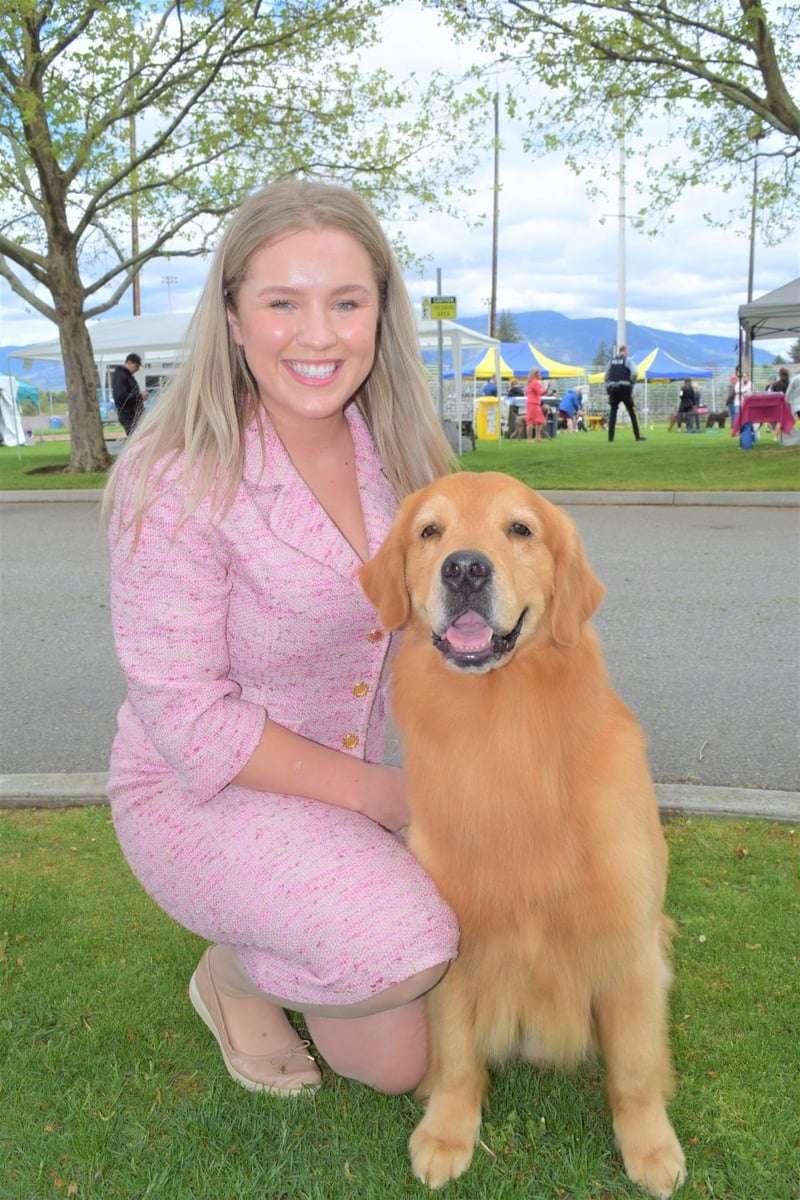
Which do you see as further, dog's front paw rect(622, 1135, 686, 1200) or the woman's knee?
the woman's knee

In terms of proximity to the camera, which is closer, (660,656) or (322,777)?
(322,777)

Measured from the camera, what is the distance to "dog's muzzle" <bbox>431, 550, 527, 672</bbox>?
2246 millimetres

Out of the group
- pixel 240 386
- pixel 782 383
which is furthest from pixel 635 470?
pixel 782 383

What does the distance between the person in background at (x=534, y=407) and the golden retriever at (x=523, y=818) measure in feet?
82.5

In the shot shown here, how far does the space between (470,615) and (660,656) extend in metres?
3.80

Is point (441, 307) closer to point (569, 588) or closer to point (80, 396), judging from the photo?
point (80, 396)

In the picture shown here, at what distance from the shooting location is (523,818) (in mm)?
2285

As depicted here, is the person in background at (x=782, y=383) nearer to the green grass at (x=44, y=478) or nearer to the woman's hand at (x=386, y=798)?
the green grass at (x=44, y=478)

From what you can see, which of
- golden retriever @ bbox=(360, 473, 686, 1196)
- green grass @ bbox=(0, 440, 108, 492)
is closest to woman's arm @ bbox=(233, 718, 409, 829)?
golden retriever @ bbox=(360, 473, 686, 1196)

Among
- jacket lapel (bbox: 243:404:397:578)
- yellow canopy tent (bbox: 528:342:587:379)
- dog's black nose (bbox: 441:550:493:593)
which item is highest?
yellow canopy tent (bbox: 528:342:587:379)

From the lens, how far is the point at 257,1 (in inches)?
581

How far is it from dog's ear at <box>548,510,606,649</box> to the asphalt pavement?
204 millimetres

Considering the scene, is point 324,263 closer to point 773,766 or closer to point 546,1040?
point 546,1040

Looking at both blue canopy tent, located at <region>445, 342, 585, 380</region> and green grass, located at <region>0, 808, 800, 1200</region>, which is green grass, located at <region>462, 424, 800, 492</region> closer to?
green grass, located at <region>0, 808, 800, 1200</region>
